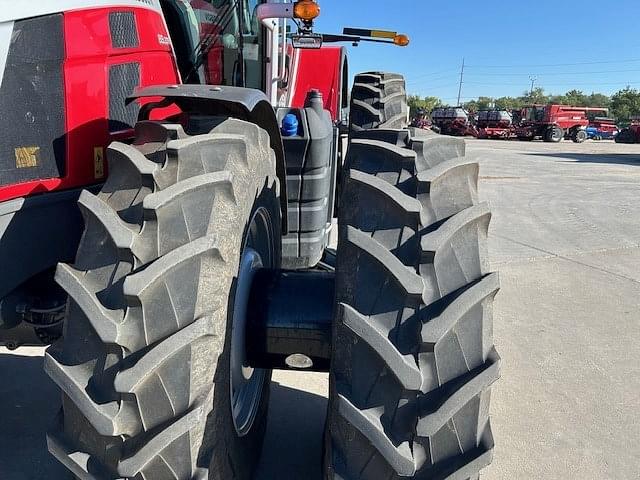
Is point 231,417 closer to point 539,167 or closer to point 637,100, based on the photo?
point 539,167

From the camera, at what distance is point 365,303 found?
5.19ft

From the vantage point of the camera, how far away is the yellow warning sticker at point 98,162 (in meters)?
2.03

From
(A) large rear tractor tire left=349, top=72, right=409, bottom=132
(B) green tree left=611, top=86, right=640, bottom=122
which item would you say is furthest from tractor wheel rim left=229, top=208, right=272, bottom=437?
(B) green tree left=611, top=86, right=640, bottom=122

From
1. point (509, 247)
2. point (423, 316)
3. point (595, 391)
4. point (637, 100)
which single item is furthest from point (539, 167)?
point (637, 100)

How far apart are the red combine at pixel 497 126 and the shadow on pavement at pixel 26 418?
3439cm

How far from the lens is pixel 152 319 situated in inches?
57.2

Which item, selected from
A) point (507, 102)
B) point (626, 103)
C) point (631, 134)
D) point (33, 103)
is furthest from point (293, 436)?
point (507, 102)

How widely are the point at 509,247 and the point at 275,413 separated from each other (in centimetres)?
471

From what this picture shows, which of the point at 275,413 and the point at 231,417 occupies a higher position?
the point at 231,417

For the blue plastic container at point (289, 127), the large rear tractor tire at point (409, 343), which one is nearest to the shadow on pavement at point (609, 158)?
the blue plastic container at point (289, 127)

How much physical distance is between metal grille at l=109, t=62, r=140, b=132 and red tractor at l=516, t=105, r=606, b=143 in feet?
112

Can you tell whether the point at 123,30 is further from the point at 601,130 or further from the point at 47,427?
the point at 601,130

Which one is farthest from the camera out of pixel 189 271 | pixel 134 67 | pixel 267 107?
pixel 267 107

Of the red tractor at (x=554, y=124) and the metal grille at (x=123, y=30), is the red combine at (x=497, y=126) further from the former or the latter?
the metal grille at (x=123, y=30)
